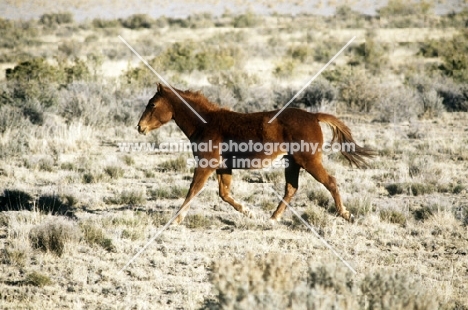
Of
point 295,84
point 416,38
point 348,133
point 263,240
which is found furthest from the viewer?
point 416,38

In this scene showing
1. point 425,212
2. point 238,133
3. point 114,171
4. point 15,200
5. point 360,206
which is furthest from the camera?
point 114,171

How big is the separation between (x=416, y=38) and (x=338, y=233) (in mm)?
38808

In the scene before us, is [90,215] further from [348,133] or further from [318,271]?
[318,271]

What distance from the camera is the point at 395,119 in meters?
17.5

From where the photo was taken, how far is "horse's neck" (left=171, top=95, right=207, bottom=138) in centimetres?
898

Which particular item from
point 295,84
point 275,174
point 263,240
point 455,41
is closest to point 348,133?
point 263,240

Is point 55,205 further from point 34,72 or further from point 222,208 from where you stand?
point 34,72

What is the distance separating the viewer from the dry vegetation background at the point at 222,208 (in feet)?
18.7

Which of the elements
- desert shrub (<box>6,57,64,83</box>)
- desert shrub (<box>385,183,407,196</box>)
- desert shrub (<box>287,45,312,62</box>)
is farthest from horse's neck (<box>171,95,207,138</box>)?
desert shrub (<box>287,45,312,62</box>)

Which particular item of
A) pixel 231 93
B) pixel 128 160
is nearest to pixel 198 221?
pixel 128 160

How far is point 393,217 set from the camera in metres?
9.29

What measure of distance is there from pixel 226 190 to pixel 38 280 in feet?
11.0

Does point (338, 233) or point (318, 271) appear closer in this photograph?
point (318, 271)

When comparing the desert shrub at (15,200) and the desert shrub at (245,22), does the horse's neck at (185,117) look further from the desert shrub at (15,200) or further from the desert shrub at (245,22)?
the desert shrub at (245,22)
